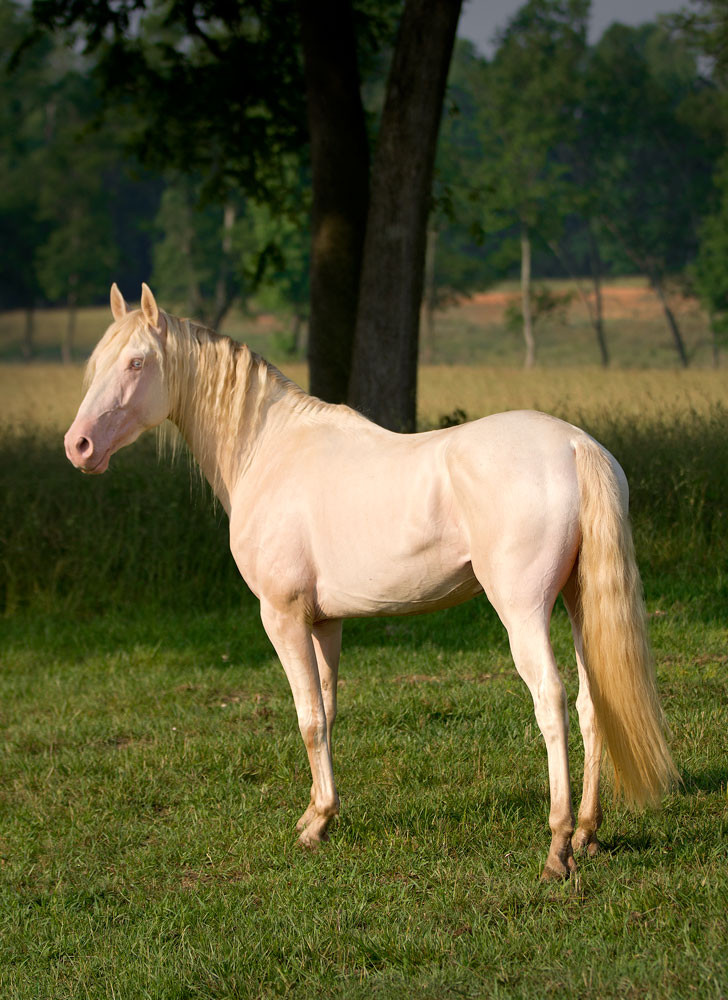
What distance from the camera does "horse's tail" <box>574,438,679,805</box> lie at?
341 cm

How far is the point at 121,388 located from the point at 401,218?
18.4 ft

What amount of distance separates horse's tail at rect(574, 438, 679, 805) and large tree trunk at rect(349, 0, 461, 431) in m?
5.71

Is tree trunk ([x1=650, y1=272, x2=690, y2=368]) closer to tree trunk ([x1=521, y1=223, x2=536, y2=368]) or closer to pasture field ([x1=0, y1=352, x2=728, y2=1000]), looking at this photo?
tree trunk ([x1=521, y1=223, x2=536, y2=368])

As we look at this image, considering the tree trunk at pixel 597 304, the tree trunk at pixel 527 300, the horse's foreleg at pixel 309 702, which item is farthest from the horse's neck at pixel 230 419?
the tree trunk at pixel 527 300

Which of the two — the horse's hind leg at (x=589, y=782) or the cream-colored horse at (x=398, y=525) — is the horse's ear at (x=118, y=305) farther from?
the horse's hind leg at (x=589, y=782)

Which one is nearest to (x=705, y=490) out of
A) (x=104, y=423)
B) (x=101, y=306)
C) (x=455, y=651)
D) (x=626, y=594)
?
(x=455, y=651)

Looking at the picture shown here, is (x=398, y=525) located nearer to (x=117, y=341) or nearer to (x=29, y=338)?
(x=117, y=341)

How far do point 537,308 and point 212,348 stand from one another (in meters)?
38.0

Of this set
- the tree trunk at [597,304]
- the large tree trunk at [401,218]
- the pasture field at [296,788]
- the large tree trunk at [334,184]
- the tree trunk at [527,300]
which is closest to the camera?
the pasture field at [296,788]

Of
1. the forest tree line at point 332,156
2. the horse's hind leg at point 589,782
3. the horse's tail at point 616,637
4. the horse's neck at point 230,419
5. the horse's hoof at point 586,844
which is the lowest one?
the horse's hoof at point 586,844

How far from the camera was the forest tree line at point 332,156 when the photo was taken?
1061cm

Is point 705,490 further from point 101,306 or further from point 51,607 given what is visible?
point 101,306

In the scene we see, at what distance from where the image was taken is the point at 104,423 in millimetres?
3998

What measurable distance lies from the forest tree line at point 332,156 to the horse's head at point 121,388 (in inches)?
210
